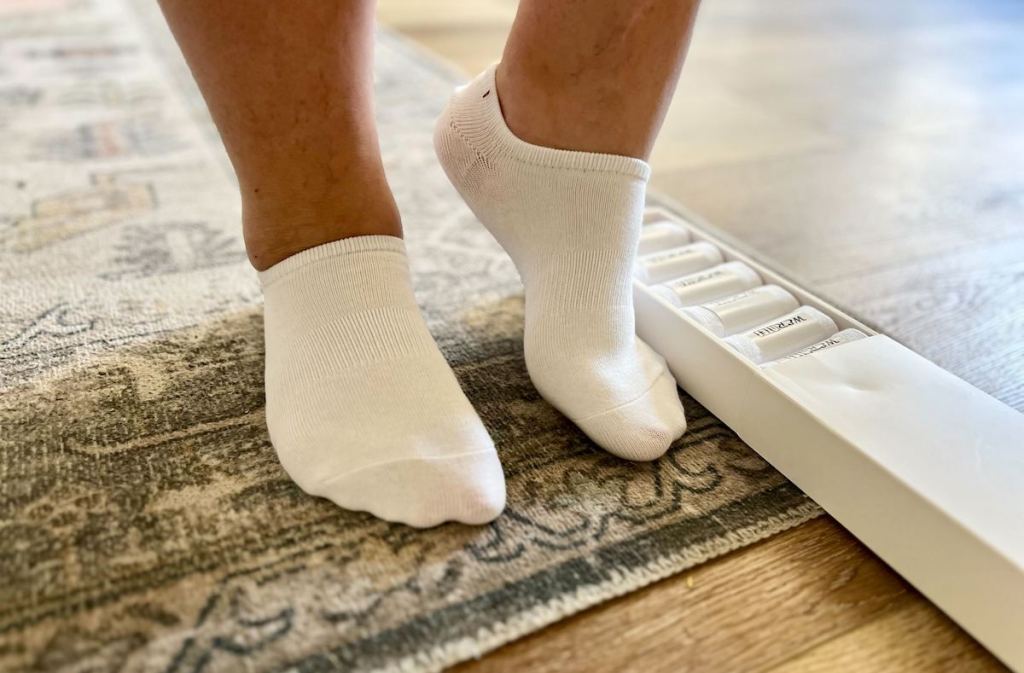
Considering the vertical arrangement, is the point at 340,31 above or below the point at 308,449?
above

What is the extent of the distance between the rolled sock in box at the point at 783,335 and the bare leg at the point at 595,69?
17 cm

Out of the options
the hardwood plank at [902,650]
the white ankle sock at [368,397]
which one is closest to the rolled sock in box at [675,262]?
the white ankle sock at [368,397]

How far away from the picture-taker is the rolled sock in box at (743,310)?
67 cm

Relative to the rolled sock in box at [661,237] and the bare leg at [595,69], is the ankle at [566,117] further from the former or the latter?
the rolled sock in box at [661,237]

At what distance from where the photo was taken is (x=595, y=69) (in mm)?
578

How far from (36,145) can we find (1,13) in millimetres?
1161

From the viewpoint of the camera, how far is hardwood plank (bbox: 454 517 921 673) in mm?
446

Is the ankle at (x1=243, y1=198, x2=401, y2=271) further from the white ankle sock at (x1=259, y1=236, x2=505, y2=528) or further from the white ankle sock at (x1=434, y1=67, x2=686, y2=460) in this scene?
the white ankle sock at (x1=434, y1=67, x2=686, y2=460)

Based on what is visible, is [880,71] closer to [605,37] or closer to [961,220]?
[961,220]

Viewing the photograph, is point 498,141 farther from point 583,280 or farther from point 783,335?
point 783,335

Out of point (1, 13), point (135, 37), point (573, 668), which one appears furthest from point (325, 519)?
point (1, 13)

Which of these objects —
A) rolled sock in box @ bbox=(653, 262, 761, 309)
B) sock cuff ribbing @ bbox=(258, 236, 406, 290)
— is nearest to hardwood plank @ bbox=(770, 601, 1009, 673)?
rolled sock in box @ bbox=(653, 262, 761, 309)

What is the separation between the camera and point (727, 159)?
1242mm

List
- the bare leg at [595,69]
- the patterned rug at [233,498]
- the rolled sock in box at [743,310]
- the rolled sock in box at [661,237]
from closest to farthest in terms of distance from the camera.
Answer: the patterned rug at [233,498], the bare leg at [595,69], the rolled sock in box at [743,310], the rolled sock in box at [661,237]
